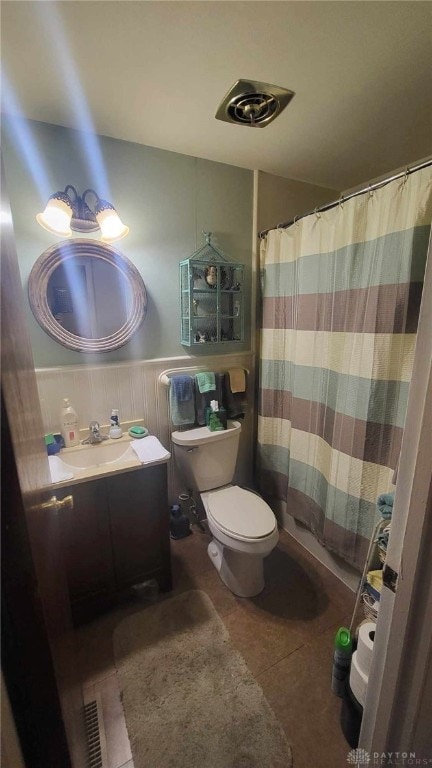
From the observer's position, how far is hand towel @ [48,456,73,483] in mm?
1224

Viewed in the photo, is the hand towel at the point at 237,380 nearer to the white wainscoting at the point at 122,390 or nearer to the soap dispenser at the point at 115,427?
the white wainscoting at the point at 122,390

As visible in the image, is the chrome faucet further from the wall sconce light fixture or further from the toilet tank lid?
the wall sconce light fixture

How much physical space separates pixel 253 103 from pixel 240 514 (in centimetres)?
191

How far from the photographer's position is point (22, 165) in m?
1.37

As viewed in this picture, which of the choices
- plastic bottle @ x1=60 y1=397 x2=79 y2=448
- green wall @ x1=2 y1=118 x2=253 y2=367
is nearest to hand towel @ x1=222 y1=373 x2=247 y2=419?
green wall @ x1=2 y1=118 x2=253 y2=367

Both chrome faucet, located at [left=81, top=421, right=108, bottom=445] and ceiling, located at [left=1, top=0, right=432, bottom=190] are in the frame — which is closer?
ceiling, located at [left=1, top=0, right=432, bottom=190]

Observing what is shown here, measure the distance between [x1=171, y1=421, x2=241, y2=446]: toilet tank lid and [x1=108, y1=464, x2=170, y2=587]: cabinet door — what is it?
0.98ft

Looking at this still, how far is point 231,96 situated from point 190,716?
7.89 ft

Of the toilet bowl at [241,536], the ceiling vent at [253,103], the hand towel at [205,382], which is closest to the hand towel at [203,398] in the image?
the hand towel at [205,382]

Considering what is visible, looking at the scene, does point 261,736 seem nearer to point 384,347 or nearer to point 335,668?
point 335,668

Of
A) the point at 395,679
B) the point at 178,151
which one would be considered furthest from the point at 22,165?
the point at 395,679

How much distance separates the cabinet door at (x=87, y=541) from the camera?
1.27 meters

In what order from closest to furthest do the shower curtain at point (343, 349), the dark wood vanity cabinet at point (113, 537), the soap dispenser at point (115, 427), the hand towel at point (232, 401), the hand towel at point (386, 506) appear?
the hand towel at point (386, 506) < the shower curtain at point (343, 349) < the dark wood vanity cabinet at point (113, 537) < the soap dispenser at point (115, 427) < the hand towel at point (232, 401)

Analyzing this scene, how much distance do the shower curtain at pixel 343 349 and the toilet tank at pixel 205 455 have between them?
35cm
